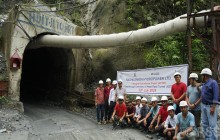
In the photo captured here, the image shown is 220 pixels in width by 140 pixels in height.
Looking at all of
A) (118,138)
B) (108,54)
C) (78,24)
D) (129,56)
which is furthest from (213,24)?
(78,24)

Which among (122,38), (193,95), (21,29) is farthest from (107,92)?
(21,29)

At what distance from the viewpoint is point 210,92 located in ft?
18.9

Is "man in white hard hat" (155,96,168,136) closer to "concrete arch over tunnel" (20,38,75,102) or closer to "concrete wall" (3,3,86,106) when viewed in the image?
"concrete wall" (3,3,86,106)

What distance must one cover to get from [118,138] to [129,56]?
244 inches

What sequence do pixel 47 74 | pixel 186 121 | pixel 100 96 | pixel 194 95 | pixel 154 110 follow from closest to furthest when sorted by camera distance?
pixel 186 121
pixel 194 95
pixel 154 110
pixel 100 96
pixel 47 74

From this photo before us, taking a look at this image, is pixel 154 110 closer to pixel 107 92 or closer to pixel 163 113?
pixel 163 113

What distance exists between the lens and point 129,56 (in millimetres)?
12977

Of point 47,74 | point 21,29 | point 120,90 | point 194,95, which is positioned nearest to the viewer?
point 194,95

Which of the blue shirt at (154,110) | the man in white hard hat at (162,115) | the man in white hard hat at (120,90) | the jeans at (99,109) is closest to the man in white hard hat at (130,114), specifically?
the man in white hard hat at (120,90)

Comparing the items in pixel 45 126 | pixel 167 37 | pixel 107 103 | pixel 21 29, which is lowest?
pixel 45 126

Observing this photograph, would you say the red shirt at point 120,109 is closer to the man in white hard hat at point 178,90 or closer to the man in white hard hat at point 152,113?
the man in white hard hat at point 152,113

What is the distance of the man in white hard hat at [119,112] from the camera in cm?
868

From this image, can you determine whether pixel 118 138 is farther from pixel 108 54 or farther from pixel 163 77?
pixel 108 54

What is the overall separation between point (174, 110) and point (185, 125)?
832mm
